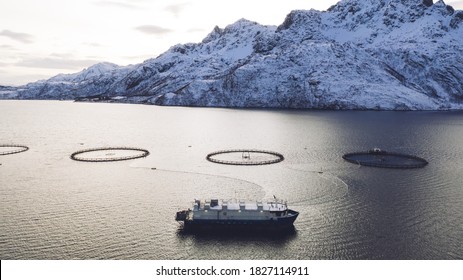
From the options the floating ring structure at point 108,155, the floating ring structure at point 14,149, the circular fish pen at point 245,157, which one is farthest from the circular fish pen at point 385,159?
the floating ring structure at point 14,149

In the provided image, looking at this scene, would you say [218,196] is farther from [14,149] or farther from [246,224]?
[14,149]

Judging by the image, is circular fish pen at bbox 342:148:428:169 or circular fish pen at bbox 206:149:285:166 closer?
circular fish pen at bbox 342:148:428:169

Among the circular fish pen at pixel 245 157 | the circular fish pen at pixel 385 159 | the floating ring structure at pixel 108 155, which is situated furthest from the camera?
the floating ring structure at pixel 108 155

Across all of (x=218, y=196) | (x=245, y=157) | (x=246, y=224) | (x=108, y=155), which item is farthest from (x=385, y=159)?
(x=108, y=155)

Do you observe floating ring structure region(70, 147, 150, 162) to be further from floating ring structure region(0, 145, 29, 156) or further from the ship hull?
the ship hull

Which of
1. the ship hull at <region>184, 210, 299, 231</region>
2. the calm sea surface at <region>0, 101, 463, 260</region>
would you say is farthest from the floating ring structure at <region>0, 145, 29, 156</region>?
the ship hull at <region>184, 210, 299, 231</region>

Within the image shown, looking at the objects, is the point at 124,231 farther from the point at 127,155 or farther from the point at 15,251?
the point at 127,155

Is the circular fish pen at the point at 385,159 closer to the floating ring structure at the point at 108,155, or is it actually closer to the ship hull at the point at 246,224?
the ship hull at the point at 246,224
